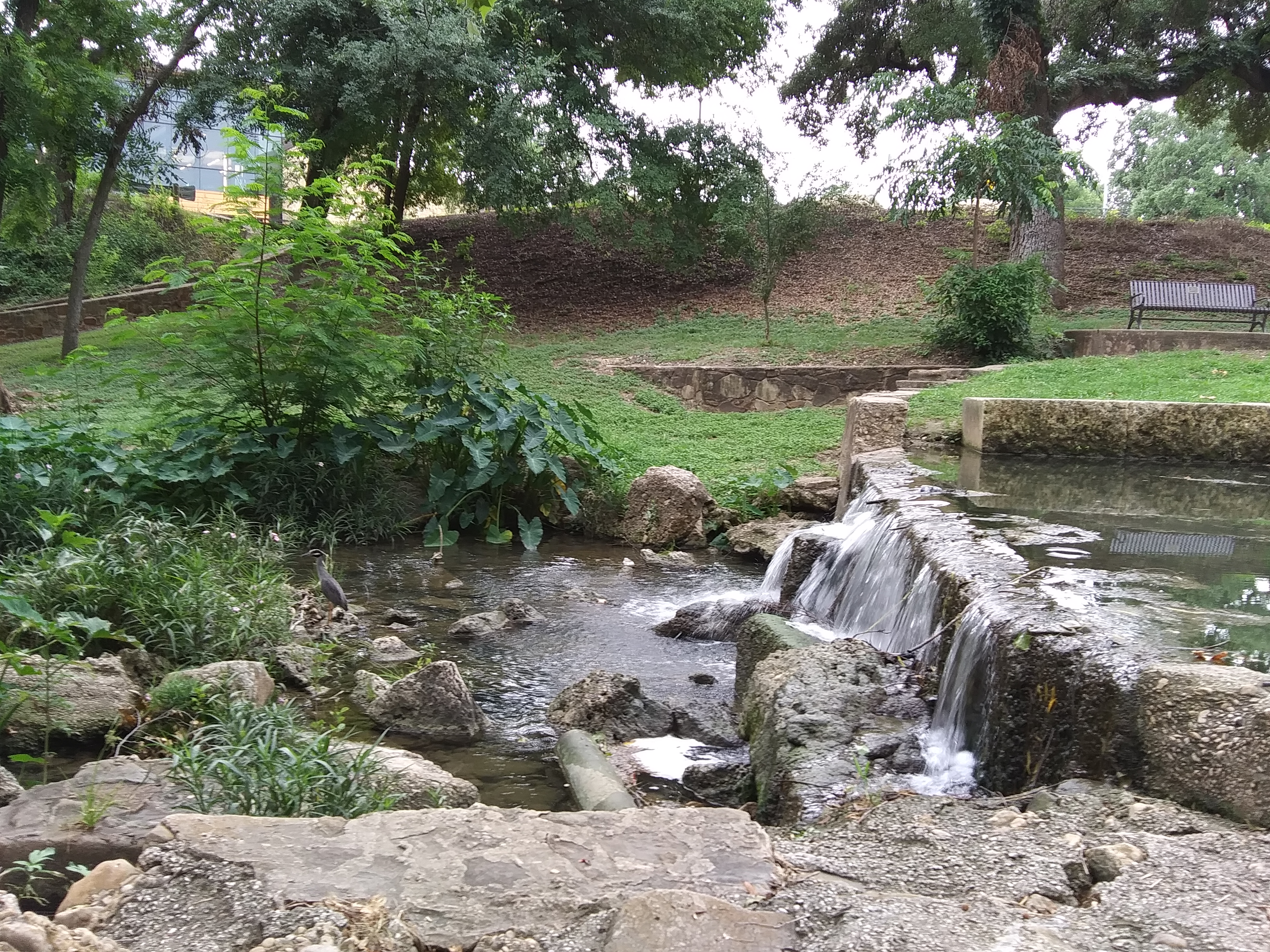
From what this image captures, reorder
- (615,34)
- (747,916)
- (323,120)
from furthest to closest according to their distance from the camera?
(615,34), (323,120), (747,916)

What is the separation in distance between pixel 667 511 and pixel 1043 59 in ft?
41.4

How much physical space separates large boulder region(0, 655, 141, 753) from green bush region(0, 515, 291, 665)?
1.94ft

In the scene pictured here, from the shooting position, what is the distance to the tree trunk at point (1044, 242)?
1736cm

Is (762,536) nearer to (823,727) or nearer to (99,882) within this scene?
(823,727)

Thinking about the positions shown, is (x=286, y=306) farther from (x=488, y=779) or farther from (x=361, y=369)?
(x=488, y=779)

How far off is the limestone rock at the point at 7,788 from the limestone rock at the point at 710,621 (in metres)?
3.66

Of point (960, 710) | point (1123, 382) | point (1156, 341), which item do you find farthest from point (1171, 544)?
point (1156, 341)

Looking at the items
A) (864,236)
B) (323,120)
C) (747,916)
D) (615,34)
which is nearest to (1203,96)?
(864,236)

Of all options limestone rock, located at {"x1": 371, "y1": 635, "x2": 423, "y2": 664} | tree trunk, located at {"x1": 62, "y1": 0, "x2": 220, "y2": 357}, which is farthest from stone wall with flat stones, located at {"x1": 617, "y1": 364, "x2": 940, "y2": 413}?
limestone rock, located at {"x1": 371, "y1": 635, "x2": 423, "y2": 664}

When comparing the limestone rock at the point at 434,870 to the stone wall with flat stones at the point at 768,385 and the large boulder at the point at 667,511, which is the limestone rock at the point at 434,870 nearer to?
the large boulder at the point at 667,511

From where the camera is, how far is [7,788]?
3277mm

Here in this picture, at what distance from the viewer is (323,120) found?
18.3 meters

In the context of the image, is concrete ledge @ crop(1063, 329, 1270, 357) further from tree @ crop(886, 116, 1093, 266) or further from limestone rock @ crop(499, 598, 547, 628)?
limestone rock @ crop(499, 598, 547, 628)

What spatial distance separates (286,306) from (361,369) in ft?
2.55
